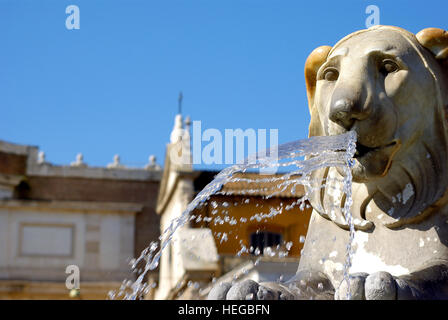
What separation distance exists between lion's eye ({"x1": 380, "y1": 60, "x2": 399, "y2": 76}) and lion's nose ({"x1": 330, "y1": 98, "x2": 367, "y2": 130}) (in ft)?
0.83

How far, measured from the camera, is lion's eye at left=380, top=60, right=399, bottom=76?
382 cm

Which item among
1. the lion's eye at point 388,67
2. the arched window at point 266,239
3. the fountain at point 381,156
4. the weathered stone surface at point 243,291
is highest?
the arched window at point 266,239

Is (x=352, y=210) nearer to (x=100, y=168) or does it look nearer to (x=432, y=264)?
(x=432, y=264)

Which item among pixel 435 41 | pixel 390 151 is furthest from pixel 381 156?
pixel 435 41

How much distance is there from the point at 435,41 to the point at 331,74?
0.45m

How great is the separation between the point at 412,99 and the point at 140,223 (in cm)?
3271

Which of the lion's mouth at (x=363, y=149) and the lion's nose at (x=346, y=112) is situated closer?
the lion's nose at (x=346, y=112)

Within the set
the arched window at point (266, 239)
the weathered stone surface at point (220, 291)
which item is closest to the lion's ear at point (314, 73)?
the weathered stone surface at point (220, 291)

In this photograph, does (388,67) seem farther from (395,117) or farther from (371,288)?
(371,288)

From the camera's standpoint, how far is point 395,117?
3.77 m

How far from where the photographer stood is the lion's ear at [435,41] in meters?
3.87

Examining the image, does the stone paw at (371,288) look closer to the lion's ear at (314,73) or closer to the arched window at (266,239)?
the lion's ear at (314,73)

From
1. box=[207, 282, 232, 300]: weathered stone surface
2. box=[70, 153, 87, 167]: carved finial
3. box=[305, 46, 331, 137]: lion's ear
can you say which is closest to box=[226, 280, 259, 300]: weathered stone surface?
box=[207, 282, 232, 300]: weathered stone surface
